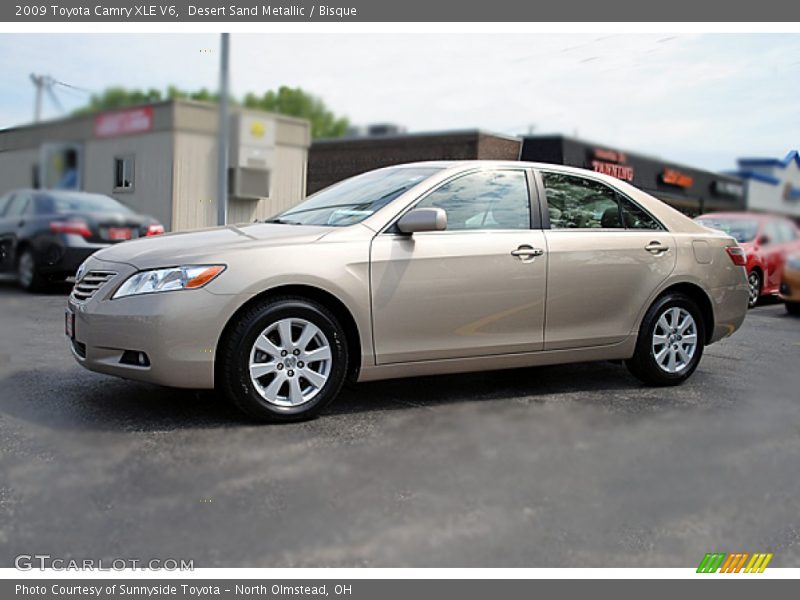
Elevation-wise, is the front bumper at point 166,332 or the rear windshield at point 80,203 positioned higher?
the rear windshield at point 80,203

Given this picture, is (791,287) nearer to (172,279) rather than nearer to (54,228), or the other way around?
(172,279)

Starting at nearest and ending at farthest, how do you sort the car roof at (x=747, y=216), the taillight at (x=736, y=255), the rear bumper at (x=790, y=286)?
the car roof at (x=747, y=216)
the taillight at (x=736, y=255)
the rear bumper at (x=790, y=286)

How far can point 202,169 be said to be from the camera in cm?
373

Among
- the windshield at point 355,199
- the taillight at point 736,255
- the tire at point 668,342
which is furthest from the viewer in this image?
the taillight at point 736,255

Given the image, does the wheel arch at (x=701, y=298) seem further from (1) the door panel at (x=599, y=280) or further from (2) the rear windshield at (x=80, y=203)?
(2) the rear windshield at (x=80, y=203)

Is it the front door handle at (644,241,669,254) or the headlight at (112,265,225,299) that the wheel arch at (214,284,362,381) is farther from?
the front door handle at (644,241,669,254)

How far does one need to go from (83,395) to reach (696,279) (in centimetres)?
418

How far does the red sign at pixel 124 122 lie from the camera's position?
3535mm

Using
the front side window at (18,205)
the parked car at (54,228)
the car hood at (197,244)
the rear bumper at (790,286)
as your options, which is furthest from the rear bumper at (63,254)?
the rear bumper at (790,286)

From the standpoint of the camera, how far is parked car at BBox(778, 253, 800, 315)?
30.8 ft

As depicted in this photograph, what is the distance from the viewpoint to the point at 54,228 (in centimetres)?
417

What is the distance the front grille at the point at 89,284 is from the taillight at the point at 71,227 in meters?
0.29

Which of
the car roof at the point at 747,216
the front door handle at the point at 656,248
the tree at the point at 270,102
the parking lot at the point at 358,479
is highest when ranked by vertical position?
the tree at the point at 270,102

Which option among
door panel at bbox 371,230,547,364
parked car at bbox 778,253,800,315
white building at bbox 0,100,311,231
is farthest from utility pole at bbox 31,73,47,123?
parked car at bbox 778,253,800,315
